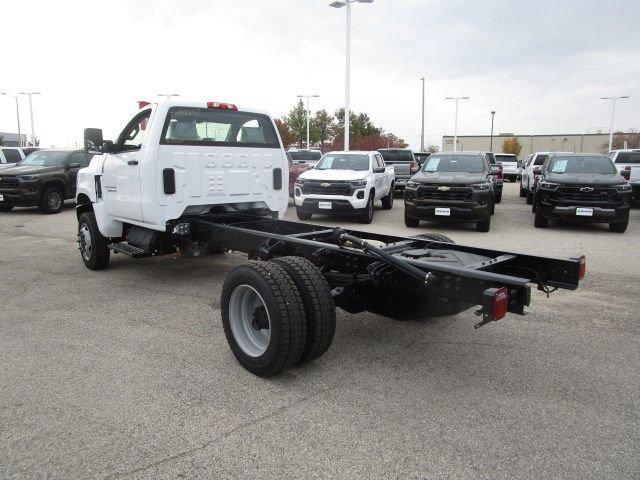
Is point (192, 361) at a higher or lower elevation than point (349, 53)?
lower

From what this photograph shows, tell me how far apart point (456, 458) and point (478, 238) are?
319 inches

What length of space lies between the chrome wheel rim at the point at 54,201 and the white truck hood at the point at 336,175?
24.1ft

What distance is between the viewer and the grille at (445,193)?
1091 centimetres

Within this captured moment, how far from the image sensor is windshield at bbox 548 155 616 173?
11.9 meters

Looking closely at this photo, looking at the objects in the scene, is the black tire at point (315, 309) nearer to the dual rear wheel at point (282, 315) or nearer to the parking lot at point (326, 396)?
the dual rear wheel at point (282, 315)

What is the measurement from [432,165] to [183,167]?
8.00 meters

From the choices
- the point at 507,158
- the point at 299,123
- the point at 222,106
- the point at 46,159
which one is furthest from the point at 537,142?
the point at 222,106

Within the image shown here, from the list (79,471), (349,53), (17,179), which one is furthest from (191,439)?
(349,53)

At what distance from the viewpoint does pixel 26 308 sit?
5.53m

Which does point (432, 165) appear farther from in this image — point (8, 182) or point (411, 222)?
point (8, 182)

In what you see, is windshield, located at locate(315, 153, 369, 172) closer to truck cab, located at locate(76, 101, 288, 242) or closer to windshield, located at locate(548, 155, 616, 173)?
windshield, located at locate(548, 155, 616, 173)

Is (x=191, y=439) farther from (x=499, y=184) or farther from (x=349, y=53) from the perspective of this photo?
(x=349, y=53)

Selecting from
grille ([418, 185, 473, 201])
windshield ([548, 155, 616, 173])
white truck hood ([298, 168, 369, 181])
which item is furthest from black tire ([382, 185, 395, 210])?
windshield ([548, 155, 616, 173])

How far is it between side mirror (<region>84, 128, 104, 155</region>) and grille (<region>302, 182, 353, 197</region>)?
6.77 metres
